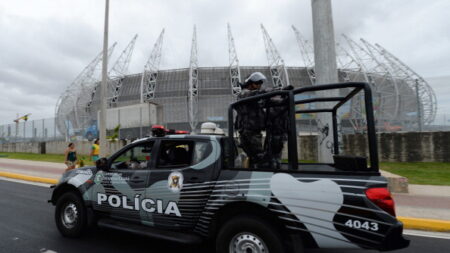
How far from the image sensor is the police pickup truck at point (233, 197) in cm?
219

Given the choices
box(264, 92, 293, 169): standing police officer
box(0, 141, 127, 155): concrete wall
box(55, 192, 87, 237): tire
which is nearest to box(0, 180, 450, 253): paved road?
box(55, 192, 87, 237): tire

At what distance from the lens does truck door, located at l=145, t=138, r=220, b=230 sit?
2.78 meters

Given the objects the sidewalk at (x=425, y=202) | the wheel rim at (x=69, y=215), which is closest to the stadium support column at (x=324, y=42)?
the sidewalk at (x=425, y=202)

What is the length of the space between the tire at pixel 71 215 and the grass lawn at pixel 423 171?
9.25 m

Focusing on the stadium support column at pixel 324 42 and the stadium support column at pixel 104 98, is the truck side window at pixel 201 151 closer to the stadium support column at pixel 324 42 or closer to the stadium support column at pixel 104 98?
the stadium support column at pixel 324 42

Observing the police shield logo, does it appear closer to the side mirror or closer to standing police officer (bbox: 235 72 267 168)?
standing police officer (bbox: 235 72 267 168)

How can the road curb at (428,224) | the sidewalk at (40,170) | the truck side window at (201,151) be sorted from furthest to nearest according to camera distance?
the sidewalk at (40,170), the road curb at (428,224), the truck side window at (201,151)

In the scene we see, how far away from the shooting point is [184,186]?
284 centimetres

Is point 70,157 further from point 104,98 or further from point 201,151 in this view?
point 201,151

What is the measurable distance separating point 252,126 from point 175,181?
1268 millimetres

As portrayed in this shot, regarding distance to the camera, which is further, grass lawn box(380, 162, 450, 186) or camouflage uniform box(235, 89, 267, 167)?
grass lawn box(380, 162, 450, 186)

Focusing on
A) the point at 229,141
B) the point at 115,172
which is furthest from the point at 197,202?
the point at 115,172

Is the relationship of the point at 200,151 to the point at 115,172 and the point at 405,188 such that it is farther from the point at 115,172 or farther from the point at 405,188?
the point at 405,188

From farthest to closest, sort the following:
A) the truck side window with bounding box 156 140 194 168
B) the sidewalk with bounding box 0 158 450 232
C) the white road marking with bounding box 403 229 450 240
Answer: the sidewalk with bounding box 0 158 450 232 < the white road marking with bounding box 403 229 450 240 < the truck side window with bounding box 156 140 194 168
